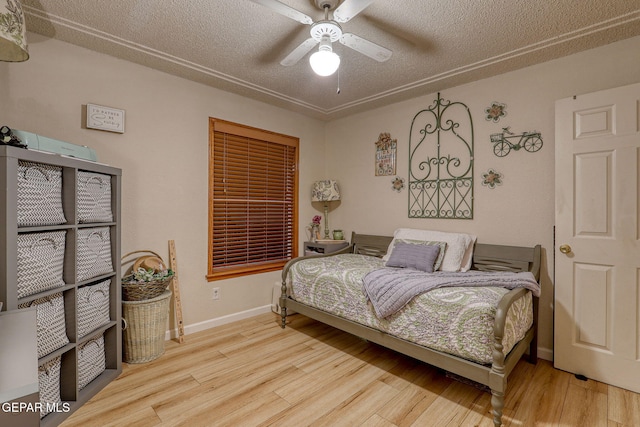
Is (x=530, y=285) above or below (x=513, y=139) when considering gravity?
below

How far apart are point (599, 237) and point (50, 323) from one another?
11.7ft

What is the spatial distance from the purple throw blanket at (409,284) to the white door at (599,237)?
402 millimetres

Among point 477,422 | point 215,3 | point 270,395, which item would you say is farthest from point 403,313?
point 215,3

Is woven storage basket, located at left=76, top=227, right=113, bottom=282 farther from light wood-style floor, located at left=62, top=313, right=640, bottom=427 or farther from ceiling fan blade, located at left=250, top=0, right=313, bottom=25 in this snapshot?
ceiling fan blade, located at left=250, top=0, right=313, bottom=25

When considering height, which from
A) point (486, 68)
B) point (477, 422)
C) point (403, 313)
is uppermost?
point (486, 68)

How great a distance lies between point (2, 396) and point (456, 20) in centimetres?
273

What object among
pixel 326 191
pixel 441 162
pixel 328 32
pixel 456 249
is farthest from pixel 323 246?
pixel 328 32

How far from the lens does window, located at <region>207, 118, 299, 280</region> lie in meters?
3.19

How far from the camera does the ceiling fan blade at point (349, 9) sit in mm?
1552

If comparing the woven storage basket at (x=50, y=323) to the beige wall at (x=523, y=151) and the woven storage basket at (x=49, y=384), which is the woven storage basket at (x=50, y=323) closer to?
the woven storage basket at (x=49, y=384)

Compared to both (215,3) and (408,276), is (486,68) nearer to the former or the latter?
(408,276)

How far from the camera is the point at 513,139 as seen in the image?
270cm

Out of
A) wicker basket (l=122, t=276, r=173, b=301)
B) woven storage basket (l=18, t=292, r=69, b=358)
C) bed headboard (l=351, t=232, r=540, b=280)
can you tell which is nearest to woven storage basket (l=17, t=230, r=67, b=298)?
woven storage basket (l=18, t=292, r=69, b=358)

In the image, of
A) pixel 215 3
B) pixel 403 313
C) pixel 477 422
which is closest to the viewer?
pixel 477 422
